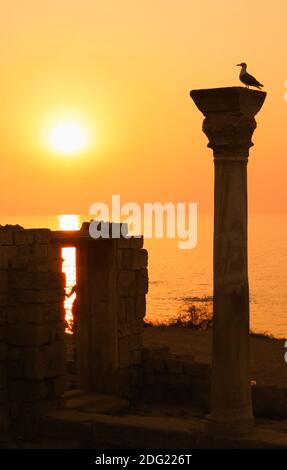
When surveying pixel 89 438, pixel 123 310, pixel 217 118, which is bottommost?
pixel 89 438

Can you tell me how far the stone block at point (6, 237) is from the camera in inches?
502

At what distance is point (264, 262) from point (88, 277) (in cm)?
8822

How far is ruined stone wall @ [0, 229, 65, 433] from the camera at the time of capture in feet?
42.1

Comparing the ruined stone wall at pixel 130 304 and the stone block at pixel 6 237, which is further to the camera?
the ruined stone wall at pixel 130 304

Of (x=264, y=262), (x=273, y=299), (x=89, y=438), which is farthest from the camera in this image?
(x=264, y=262)

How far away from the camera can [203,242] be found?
553ft

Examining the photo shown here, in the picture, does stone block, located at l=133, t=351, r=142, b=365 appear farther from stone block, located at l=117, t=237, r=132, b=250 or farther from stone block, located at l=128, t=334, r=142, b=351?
stone block, located at l=117, t=237, r=132, b=250

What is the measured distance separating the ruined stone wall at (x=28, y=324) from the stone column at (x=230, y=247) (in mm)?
3469

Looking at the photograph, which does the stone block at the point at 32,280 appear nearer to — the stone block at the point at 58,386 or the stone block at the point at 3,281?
the stone block at the point at 3,281

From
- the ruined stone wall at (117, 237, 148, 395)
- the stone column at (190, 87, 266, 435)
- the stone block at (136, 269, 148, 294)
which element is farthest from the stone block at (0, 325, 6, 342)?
the stone column at (190, 87, 266, 435)

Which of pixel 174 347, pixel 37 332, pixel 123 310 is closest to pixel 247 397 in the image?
pixel 37 332

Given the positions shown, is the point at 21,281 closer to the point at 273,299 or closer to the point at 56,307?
the point at 56,307

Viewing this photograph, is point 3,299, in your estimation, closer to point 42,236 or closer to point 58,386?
point 42,236

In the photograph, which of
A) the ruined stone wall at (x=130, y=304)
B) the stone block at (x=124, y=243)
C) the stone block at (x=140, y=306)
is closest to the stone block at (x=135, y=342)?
the ruined stone wall at (x=130, y=304)
